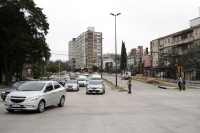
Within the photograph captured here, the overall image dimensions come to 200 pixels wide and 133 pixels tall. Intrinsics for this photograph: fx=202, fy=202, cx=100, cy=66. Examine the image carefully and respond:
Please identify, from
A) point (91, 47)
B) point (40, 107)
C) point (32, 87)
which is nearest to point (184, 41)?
point (32, 87)

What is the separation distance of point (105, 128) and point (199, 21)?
57.1 m

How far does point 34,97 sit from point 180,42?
5201 cm

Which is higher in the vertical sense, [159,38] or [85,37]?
[85,37]

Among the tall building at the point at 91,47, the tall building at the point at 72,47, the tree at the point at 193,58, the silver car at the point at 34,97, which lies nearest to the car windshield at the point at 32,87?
Answer: the silver car at the point at 34,97

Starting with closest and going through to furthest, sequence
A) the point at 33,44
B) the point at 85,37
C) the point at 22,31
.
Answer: the point at 22,31 → the point at 33,44 → the point at 85,37

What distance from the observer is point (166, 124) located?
7.89 m

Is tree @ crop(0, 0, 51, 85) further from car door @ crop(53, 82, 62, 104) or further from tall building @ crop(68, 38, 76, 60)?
tall building @ crop(68, 38, 76, 60)

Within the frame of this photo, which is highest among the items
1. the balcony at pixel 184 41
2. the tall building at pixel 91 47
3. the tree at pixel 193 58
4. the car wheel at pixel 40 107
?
the tall building at pixel 91 47

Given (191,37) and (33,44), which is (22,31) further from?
(191,37)

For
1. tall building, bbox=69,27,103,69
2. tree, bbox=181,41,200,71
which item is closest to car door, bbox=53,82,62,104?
tree, bbox=181,41,200,71

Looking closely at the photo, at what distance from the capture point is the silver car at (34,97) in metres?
9.55

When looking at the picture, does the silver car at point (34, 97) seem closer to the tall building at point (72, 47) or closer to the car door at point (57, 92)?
the car door at point (57, 92)

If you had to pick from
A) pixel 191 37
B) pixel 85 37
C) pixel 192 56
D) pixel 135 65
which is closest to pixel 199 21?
pixel 191 37

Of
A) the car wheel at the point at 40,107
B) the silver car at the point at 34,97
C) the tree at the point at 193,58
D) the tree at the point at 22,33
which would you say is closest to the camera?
the silver car at the point at 34,97
